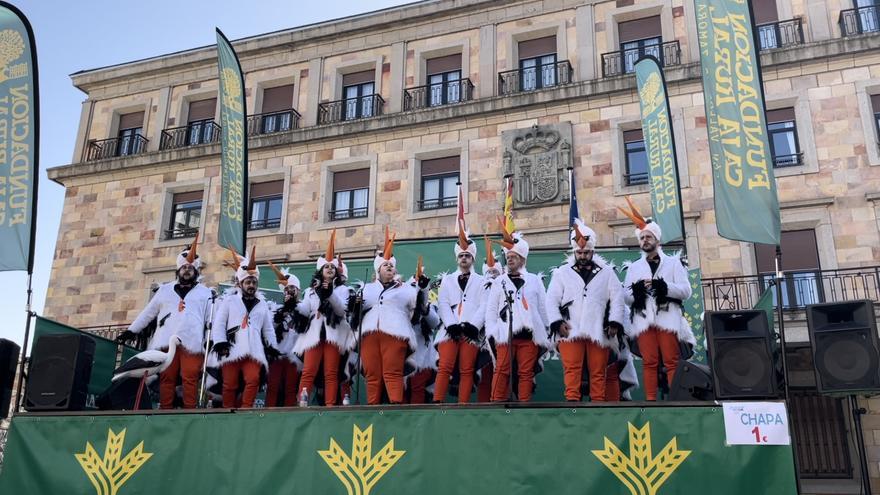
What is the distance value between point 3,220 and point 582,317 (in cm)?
642

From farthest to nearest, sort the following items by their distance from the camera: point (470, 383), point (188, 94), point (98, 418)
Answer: point (188, 94) < point (470, 383) < point (98, 418)

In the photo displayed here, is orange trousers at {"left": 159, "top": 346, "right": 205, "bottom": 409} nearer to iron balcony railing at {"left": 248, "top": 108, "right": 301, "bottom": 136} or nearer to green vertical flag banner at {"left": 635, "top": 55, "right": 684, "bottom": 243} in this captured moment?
green vertical flag banner at {"left": 635, "top": 55, "right": 684, "bottom": 243}

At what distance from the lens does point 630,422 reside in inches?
231

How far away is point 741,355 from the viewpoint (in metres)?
5.91

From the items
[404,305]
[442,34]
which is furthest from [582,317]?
[442,34]

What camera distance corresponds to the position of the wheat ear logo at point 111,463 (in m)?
6.86

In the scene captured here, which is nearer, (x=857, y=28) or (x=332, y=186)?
(x=857, y=28)

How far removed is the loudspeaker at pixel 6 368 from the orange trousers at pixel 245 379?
7.07 ft

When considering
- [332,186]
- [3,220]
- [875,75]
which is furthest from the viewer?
[332,186]

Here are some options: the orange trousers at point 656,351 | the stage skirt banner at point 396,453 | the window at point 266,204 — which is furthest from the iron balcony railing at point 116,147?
the orange trousers at point 656,351

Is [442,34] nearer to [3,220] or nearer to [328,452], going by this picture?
[3,220]

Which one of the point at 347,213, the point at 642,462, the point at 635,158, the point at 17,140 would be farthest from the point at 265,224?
the point at 642,462

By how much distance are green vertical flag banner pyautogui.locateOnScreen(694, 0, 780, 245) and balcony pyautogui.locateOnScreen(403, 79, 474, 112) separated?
9.27 m

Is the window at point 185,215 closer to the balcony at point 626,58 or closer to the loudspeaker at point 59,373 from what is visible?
the balcony at point 626,58
